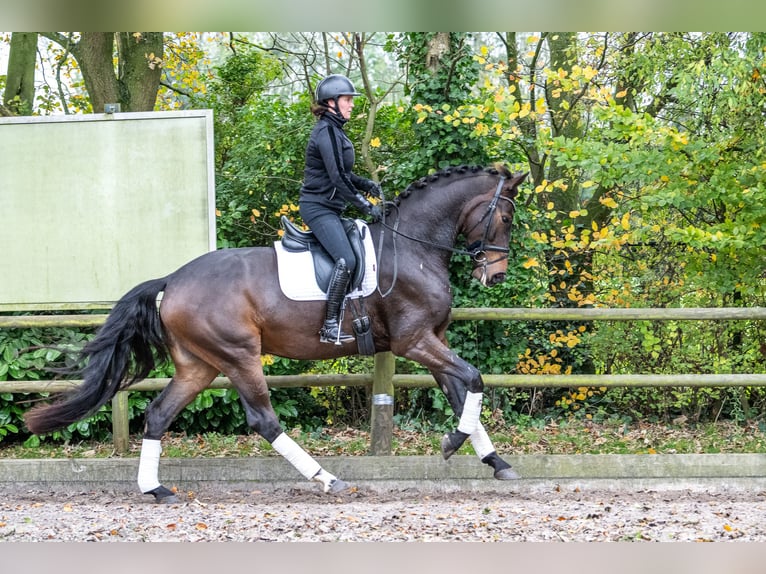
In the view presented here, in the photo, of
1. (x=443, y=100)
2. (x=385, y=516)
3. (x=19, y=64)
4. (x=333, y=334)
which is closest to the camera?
(x=385, y=516)

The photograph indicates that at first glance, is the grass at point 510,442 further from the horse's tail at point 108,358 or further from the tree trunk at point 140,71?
the tree trunk at point 140,71

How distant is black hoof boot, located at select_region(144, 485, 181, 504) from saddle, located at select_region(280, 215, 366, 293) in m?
1.97

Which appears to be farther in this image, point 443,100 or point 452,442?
point 443,100

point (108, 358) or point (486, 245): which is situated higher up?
point (486, 245)

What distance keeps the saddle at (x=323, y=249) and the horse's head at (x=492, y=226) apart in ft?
2.88

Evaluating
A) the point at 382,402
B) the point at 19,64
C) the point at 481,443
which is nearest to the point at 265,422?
the point at 382,402

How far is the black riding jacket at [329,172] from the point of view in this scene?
6.34 meters

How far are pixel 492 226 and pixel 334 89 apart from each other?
5.18ft

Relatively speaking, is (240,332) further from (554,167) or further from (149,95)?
(554,167)

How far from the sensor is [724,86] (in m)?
7.74

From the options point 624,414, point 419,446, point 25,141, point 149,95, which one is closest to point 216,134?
point 149,95

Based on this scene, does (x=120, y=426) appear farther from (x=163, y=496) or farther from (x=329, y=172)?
(x=329, y=172)

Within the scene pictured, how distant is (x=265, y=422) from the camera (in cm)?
647

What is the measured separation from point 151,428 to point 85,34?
18.7ft
